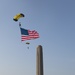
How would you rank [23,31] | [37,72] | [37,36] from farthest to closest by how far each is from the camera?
1. [23,31]
2. [37,36]
3. [37,72]

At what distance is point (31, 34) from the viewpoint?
42.3m

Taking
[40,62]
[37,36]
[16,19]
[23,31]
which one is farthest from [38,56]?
[16,19]

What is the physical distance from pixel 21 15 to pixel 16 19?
6.49 ft

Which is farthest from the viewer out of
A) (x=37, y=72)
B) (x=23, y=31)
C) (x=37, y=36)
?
(x=23, y=31)

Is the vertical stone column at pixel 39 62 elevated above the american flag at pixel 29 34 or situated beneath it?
situated beneath

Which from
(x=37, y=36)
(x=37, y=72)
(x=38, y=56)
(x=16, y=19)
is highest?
(x=16, y=19)

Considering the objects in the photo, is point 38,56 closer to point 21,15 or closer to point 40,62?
point 40,62

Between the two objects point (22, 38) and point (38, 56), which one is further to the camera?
point (22, 38)

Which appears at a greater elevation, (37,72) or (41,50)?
(41,50)

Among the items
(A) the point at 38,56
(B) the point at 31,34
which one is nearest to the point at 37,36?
(B) the point at 31,34

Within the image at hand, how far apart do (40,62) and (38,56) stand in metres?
1.22

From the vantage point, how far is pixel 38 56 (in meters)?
38.0

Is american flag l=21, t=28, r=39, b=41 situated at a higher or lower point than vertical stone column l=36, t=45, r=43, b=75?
higher

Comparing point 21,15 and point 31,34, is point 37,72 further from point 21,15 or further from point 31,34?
point 21,15
